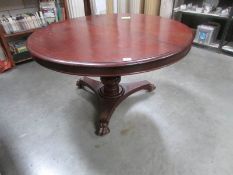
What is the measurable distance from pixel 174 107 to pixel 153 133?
36 centimetres

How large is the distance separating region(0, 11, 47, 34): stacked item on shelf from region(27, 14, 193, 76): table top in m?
1.12

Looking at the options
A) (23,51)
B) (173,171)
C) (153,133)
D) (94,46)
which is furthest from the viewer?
(23,51)

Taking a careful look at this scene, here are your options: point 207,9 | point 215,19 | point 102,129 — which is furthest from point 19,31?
point 215,19

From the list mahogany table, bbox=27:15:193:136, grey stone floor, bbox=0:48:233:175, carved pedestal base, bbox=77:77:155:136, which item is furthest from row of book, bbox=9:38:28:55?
mahogany table, bbox=27:15:193:136

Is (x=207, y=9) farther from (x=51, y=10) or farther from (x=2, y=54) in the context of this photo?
(x=2, y=54)

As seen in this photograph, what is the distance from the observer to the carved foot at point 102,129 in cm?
127

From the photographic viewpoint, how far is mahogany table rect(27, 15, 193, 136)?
786mm

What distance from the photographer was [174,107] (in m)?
1.52

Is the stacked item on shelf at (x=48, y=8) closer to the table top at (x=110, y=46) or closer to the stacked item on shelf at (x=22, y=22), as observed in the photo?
the stacked item on shelf at (x=22, y=22)

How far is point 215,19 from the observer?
254 centimetres

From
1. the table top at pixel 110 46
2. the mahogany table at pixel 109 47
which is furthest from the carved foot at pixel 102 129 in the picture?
the table top at pixel 110 46

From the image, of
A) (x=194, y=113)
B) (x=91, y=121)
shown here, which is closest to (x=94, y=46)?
(x=91, y=121)

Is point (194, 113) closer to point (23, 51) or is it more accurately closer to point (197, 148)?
point (197, 148)

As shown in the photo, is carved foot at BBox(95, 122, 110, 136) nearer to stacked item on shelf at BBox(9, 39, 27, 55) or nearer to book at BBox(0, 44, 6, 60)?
stacked item on shelf at BBox(9, 39, 27, 55)
